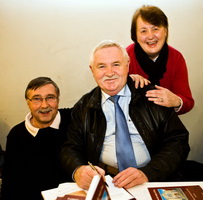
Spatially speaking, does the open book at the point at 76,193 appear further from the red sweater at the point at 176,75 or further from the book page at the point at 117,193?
the red sweater at the point at 176,75

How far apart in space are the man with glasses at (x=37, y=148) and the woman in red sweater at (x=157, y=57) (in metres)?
0.92

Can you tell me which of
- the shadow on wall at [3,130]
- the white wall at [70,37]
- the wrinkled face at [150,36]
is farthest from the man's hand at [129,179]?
the shadow on wall at [3,130]

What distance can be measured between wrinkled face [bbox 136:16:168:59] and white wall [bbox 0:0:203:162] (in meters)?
0.85

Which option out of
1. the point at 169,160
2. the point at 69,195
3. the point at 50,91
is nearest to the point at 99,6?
the point at 50,91

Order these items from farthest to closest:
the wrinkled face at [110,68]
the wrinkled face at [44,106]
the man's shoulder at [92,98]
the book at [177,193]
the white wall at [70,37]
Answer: the white wall at [70,37] → the wrinkled face at [44,106] → the man's shoulder at [92,98] → the wrinkled face at [110,68] → the book at [177,193]

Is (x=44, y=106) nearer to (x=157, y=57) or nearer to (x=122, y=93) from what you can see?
(x=122, y=93)

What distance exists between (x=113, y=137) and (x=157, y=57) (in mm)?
973

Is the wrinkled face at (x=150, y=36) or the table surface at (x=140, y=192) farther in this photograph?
the wrinkled face at (x=150, y=36)

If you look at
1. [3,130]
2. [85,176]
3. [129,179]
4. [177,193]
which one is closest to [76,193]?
[85,176]

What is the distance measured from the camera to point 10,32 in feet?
9.80

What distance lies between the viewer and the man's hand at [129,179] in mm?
1273

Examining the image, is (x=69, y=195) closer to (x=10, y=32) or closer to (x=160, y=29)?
(x=160, y=29)

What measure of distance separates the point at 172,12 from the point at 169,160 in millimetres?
2083

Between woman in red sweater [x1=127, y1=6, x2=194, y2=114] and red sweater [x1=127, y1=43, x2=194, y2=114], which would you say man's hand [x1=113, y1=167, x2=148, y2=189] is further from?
red sweater [x1=127, y1=43, x2=194, y2=114]
